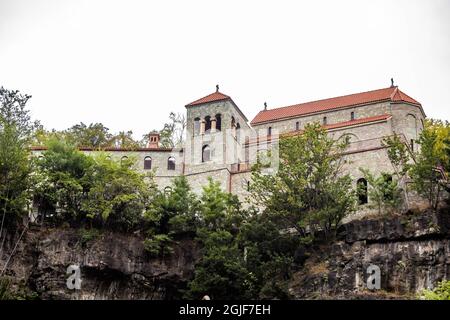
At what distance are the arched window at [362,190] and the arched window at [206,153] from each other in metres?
11.6

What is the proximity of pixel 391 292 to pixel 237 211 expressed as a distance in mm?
9478

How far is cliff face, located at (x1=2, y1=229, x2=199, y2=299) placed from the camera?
1480 inches

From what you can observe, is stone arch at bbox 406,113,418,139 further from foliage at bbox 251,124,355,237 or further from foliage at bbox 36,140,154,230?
foliage at bbox 36,140,154,230

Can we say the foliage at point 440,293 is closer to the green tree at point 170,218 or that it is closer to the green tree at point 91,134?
the green tree at point 170,218

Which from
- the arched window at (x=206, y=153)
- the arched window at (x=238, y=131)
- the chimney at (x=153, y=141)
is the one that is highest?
the arched window at (x=238, y=131)

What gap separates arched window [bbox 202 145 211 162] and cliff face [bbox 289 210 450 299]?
13667 mm

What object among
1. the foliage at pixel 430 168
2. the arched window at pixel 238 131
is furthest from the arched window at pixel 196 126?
the foliage at pixel 430 168

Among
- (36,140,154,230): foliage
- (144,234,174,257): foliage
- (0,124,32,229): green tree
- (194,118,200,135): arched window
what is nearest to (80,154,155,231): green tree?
(36,140,154,230): foliage

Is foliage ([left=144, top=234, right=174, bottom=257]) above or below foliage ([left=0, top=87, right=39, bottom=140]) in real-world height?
below

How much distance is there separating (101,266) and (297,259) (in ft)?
35.1

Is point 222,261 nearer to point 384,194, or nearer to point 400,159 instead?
point 384,194

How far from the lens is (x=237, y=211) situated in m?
38.5

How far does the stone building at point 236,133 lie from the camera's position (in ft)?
155

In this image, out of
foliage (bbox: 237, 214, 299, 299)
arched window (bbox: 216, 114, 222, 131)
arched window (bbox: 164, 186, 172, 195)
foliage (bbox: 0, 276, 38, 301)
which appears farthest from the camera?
arched window (bbox: 216, 114, 222, 131)
